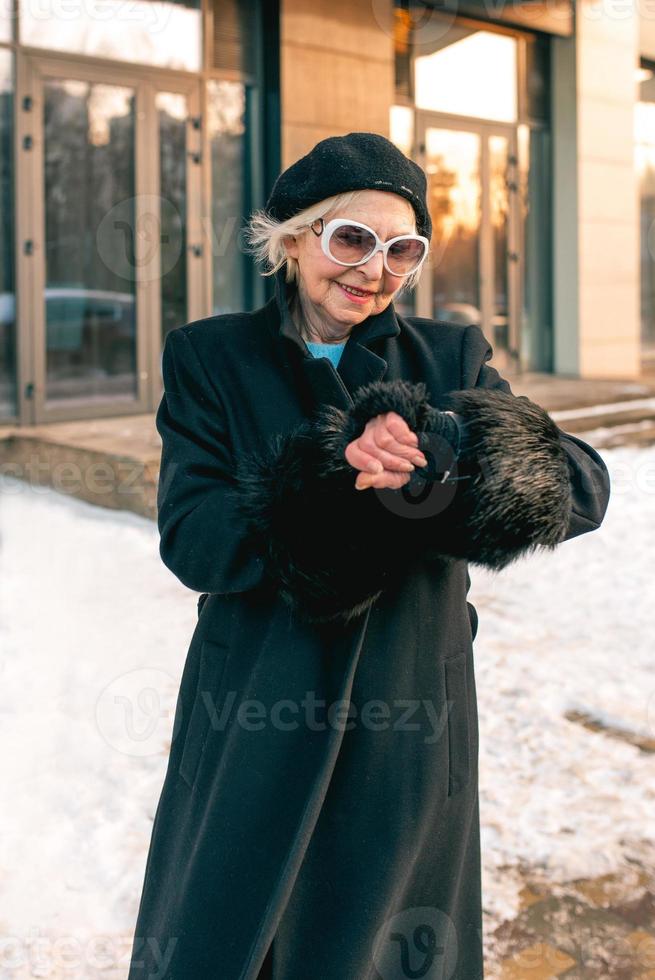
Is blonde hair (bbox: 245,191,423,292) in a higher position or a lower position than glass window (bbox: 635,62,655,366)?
lower

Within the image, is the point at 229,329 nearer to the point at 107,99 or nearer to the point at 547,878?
the point at 547,878

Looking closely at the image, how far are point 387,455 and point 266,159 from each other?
25.8ft

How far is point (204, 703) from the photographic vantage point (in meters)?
1.91

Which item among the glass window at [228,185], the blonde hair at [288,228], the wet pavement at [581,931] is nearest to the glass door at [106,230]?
the glass window at [228,185]

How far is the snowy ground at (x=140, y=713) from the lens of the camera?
2971mm

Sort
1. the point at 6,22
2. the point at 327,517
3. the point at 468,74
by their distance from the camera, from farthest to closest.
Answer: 1. the point at 468,74
2. the point at 6,22
3. the point at 327,517

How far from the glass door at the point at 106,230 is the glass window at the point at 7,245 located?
0.11 meters

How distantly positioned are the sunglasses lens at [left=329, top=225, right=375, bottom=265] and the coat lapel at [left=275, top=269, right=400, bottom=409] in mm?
136

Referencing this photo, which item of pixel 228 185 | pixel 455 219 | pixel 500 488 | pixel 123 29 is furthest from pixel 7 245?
pixel 500 488

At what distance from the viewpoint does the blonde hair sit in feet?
6.05

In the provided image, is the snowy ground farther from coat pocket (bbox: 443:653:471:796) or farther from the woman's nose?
the woman's nose

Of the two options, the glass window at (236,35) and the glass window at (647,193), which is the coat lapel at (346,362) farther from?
the glass window at (647,193)

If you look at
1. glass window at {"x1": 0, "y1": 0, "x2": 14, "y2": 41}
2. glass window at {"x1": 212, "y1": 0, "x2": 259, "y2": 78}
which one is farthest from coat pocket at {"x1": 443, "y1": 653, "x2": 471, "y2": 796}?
glass window at {"x1": 212, "y1": 0, "x2": 259, "y2": 78}

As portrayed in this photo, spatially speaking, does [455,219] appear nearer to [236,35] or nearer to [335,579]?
[236,35]
